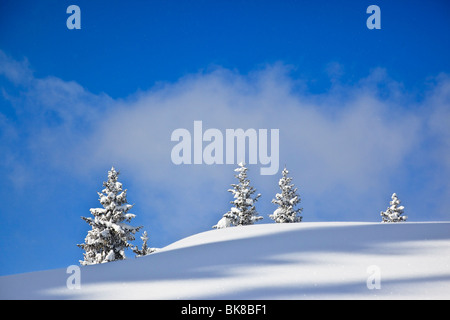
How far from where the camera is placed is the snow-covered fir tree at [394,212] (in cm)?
4507

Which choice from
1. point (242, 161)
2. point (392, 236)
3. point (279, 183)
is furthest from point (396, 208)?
point (392, 236)

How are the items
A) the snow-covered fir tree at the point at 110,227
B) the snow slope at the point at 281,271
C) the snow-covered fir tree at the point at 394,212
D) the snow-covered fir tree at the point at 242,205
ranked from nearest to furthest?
the snow slope at the point at 281,271 < the snow-covered fir tree at the point at 110,227 < the snow-covered fir tree at the point at 242,205 < the snow-covered fir tree at the point at 394,212

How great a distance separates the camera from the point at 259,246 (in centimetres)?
1265

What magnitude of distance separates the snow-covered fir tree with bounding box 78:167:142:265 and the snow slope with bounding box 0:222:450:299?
1227 cm

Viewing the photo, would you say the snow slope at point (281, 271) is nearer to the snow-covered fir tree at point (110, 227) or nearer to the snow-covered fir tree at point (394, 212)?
the snow-covered fir tree at point (110, 227)

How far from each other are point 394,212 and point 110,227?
35483mm

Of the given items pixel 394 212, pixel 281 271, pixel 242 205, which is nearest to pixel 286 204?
pixel 242 205

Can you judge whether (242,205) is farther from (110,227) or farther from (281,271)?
(281,271)

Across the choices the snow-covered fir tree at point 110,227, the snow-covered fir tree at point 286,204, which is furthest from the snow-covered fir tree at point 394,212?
the snow-covered fir tree at point 110,227

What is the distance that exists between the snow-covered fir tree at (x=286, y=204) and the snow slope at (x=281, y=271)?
24.4m

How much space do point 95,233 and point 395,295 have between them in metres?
22.4
